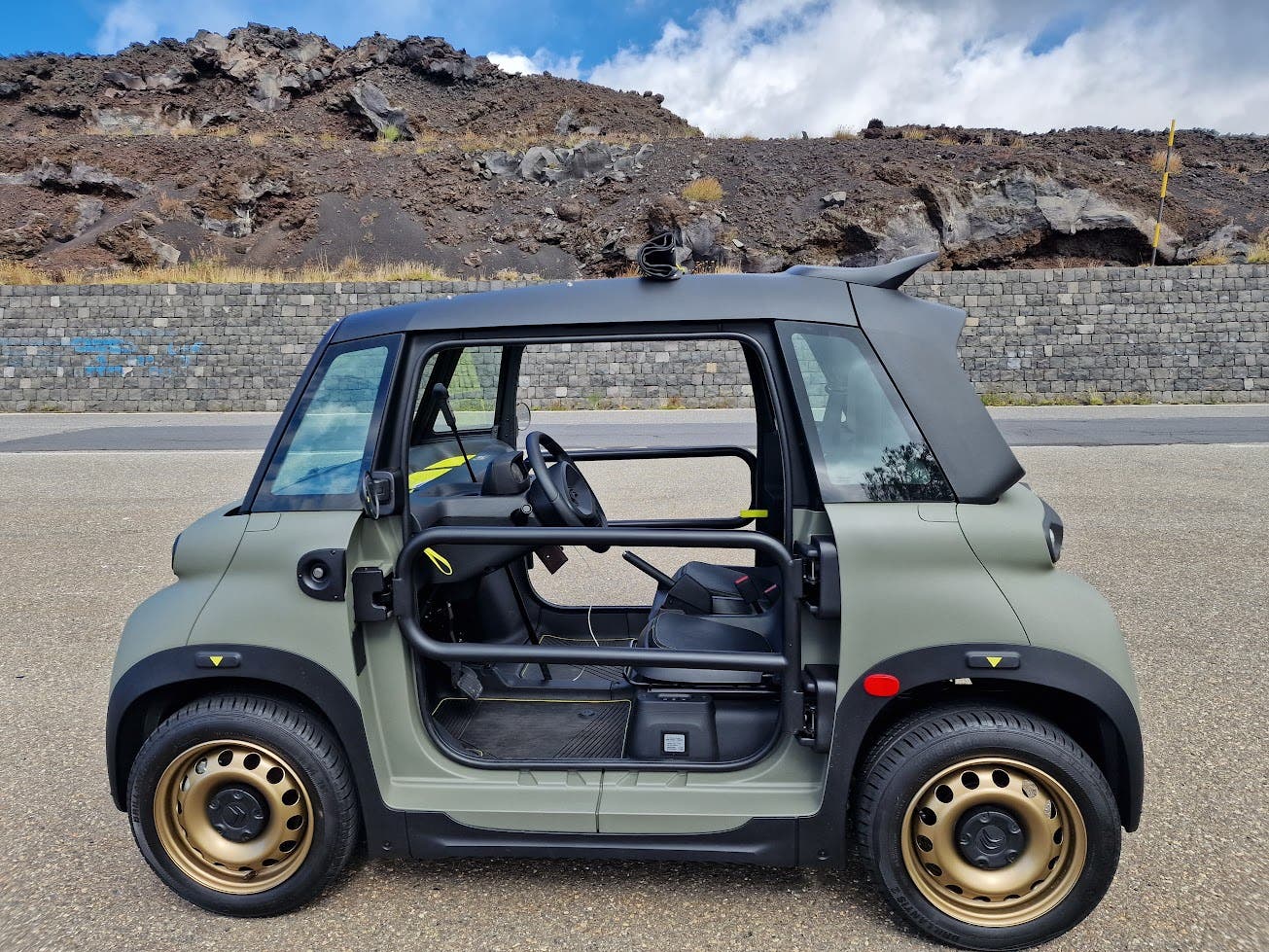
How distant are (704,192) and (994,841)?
31721 mm

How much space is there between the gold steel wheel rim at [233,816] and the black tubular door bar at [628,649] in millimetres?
550

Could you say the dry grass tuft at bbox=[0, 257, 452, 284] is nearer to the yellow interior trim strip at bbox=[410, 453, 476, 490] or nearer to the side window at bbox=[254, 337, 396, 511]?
the yellow interior trim strip at bbox=[410, 453, 476, 490]

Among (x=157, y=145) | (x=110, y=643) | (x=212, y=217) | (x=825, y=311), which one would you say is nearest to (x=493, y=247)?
(x=212, y=217)

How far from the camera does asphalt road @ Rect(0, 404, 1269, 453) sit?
13.5m

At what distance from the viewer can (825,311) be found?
7.99ft

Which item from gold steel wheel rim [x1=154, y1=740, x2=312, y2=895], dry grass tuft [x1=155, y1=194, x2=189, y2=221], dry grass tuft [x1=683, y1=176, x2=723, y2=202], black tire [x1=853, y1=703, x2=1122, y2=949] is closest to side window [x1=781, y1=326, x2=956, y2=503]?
black tire [x1=853, y1=703, x2=1122, y2=949]

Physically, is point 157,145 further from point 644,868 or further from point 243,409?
point 644,868

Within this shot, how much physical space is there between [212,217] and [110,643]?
3445 cm

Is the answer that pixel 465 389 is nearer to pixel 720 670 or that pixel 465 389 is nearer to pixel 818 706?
pixel 720 670

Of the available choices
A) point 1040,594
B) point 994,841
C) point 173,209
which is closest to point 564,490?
point 1040,594

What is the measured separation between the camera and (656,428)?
15.7m

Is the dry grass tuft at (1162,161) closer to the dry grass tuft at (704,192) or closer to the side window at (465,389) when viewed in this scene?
the dry grass tuft at (704,192)

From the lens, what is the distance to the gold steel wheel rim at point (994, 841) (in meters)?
2.23

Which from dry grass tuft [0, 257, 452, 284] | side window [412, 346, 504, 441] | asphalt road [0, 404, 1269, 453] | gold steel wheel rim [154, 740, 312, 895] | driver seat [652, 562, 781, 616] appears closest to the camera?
gold steel wheel rim [154, 740, 312, 895]
